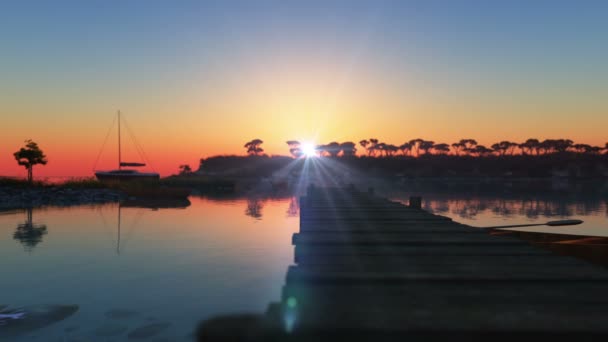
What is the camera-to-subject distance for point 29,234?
16.0 meters

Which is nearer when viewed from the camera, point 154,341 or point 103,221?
point 154,341

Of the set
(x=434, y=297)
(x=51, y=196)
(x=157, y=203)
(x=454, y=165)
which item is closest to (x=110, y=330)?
(x=434, y=297)

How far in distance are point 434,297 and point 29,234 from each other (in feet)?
60.2

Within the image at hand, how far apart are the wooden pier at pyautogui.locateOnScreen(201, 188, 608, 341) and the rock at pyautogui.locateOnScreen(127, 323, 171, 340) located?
10.2 ft

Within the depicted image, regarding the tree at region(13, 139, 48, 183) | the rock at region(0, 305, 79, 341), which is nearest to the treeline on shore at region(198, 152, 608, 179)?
the tree at region(13, 139, 48, 183)

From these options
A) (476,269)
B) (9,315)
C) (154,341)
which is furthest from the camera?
(9,315)

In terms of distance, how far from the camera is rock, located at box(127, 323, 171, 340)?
607cm

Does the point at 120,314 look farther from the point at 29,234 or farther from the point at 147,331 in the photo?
the point at 29,234

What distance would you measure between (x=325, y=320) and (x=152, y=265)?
9674 millimetres

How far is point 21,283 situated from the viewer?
892 cm

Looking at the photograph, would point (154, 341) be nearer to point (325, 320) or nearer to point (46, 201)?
point (325, 320)

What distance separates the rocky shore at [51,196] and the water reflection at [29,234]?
43.1ft

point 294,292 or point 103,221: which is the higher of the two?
point 294,292

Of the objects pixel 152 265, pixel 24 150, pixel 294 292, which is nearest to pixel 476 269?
pixel 294 292
